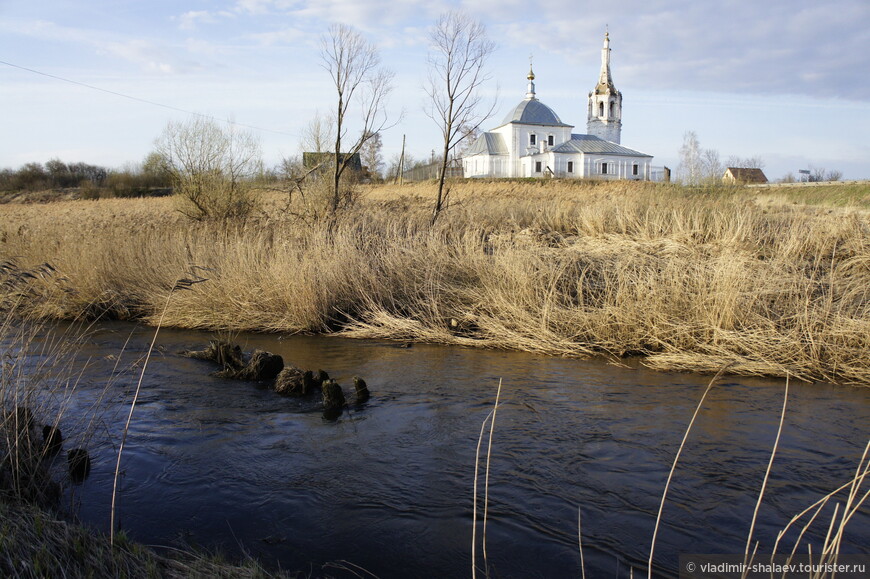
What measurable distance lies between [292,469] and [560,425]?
2.45 m

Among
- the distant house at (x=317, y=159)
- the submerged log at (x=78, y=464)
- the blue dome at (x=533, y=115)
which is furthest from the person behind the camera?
the blue dome at (x=533, y=115)

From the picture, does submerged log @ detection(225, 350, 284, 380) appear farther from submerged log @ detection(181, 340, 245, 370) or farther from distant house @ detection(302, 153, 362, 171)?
distant house @ detection(302, 153, 362, 171)

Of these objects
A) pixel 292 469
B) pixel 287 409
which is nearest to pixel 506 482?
pixel 292 469

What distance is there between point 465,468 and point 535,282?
4698mm

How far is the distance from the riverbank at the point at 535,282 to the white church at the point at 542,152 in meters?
42.9

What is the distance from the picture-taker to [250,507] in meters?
4.36

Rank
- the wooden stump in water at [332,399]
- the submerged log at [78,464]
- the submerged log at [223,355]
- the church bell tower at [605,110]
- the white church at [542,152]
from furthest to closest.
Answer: the church bell tower at [605,110] → the white church at [542,152] → the submerged log at [223,355] → the wooden stump in water at [332,399] → the submerged log at [78,464]

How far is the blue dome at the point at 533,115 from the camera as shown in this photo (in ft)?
195

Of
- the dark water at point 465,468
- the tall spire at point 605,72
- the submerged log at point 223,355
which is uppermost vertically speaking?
the tall spire at point 605,72

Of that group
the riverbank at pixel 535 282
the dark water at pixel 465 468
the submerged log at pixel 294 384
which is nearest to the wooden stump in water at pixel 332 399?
the dark water at pixel 465 468

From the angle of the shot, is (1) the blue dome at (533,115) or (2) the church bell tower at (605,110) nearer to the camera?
(1) the blue dome at (533,115)

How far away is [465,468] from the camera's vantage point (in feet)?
16.4

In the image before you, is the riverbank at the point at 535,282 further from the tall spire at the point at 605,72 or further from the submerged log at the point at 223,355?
the tall spire at the point at 605,72

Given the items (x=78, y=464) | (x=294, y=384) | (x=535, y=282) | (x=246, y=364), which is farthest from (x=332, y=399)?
(x=535, y=282)
